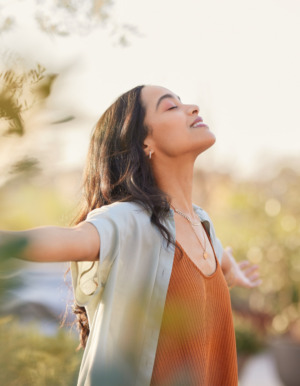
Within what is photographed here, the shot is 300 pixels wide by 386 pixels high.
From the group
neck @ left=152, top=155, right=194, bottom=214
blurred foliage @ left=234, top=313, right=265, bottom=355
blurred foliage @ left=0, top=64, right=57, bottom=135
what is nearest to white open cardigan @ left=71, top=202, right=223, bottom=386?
neck @ left=152, top=155, right=194, bottom=214

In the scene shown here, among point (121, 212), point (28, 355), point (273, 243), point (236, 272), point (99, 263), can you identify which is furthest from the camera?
point (273, 243)

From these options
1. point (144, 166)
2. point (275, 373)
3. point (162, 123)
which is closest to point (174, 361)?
point (144, 166)

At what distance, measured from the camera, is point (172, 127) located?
1510mm

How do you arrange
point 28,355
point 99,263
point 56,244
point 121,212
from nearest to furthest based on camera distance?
point 28,355 → point 56,244 → point 99,263 → point 121,212

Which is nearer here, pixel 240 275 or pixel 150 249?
pixel 150 249

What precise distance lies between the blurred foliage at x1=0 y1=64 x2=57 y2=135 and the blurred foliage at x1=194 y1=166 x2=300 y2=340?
18.8 ft

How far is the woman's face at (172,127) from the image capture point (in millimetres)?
1489

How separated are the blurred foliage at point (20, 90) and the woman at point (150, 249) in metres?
0.43

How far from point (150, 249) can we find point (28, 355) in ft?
2.30

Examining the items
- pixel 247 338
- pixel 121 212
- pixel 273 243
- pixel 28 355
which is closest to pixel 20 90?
pixel 28 355

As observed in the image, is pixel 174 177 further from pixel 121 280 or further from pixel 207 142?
pixel 121 280

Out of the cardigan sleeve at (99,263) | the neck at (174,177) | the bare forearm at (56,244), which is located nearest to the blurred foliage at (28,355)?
the bare forearm at (56,244)

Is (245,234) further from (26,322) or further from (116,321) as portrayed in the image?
(26,322)

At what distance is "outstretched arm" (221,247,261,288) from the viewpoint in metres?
1.83
